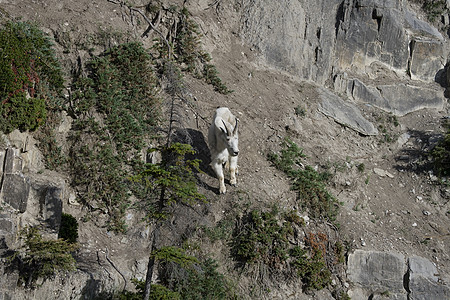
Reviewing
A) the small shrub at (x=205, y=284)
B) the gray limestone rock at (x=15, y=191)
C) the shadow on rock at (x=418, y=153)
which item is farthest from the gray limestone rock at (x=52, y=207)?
the shadow on rock at (x=418, y=153)

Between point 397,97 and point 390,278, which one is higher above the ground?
point 397,97

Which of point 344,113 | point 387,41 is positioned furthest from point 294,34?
point 387,41

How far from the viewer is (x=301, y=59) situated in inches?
764

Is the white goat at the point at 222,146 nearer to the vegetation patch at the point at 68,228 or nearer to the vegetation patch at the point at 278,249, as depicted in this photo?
the vegetation patch at the point at 278,249

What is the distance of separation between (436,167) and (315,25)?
30.7 ft

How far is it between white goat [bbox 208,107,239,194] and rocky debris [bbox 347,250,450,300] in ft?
14.5

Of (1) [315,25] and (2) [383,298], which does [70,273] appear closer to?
(2) [383,298]

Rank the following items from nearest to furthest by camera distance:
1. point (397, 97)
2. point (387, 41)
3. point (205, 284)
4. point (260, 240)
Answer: point (205, 284) < point (260, 240) < point (397, 97) < point (387, 41)

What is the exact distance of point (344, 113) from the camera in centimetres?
1767

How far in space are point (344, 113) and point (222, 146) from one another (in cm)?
862

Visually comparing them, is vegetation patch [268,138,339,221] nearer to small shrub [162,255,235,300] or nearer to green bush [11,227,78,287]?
small shrub [162,255,235,300]

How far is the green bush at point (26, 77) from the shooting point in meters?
9.90

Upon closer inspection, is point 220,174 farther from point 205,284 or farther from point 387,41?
point 387,41

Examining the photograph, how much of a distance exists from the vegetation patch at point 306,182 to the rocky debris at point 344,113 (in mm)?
3902
